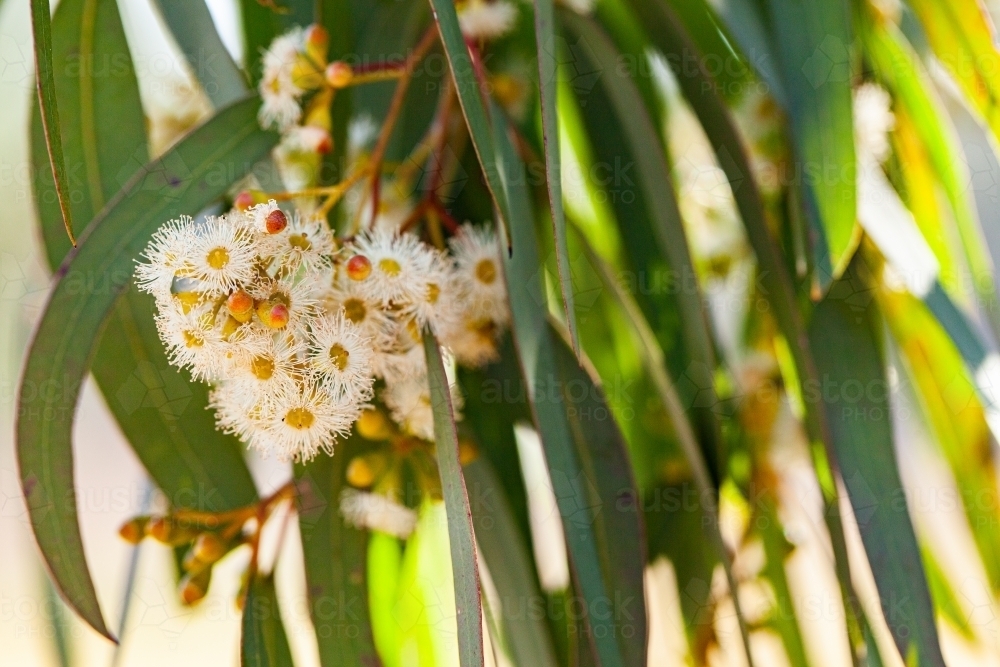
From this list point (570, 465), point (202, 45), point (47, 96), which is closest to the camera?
point (47, 96)

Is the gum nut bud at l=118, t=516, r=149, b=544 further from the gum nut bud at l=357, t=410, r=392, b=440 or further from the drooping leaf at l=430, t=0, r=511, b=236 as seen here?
the drooping leaf at l=430, t=0, r=511, b=236

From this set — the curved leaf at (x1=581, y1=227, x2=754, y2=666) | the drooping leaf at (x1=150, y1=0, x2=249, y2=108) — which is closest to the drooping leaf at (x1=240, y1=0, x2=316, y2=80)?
the drooping leaf at (x1=150, y1=0, x2=249, y2=108)

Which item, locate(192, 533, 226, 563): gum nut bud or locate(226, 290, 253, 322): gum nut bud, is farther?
locate(192, 533, 226, 563): gum nut bud

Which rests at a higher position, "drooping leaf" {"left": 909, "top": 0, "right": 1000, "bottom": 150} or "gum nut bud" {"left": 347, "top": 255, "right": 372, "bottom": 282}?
"drooping leaf" {"left": 909, "top": 0, "right": 1000, "bottom": 150}

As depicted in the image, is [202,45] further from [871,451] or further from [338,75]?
[871,451]

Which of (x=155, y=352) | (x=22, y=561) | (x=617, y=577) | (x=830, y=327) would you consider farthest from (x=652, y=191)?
(x=22, y=561)

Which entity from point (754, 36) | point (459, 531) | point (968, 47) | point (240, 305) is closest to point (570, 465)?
point (459, 531)
